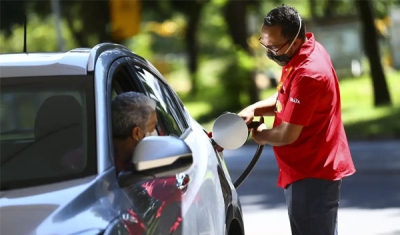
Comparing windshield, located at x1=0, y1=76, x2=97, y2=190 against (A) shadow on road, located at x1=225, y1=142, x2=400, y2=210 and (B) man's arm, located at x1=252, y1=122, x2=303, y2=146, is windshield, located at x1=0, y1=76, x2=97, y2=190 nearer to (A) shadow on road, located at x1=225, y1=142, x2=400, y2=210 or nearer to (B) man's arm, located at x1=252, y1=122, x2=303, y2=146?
(B) man's arm, located at x1=252, y1=122, x2=303, y2=146

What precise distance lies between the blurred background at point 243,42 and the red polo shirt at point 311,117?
8.80 meters

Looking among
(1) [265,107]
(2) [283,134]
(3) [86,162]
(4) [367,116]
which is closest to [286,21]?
(2) [283,134]

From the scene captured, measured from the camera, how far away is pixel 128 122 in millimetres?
4438

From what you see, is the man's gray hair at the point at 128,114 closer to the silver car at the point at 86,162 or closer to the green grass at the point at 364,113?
the silver car at the point at 86,162

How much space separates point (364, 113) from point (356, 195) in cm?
1274

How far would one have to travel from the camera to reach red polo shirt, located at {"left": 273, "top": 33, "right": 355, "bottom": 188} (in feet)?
16.8

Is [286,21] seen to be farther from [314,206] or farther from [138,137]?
[138,137]

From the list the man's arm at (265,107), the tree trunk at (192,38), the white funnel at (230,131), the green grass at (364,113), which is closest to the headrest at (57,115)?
the white funnel at (230,131)

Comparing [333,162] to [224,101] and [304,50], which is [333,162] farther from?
[224,101]

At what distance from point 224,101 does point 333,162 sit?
2639 centimetres

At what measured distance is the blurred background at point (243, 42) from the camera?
27594mm

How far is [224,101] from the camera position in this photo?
31641 millimetres

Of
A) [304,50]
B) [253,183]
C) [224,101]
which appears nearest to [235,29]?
[224,101]

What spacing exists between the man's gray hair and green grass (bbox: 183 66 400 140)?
17.7 metres
